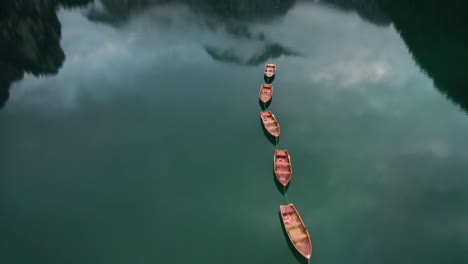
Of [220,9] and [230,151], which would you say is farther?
Result: [220,9]

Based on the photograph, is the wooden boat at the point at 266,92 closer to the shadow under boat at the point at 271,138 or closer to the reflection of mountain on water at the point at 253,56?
the shadow under boat at the point at 271,138

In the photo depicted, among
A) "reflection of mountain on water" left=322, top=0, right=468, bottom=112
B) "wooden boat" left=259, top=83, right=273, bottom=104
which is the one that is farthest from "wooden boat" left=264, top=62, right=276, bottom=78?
"reflection of mountain on water" left=322, top=0, right=468, bottom=112

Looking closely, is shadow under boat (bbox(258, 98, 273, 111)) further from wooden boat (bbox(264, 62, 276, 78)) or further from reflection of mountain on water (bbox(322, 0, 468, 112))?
reflection of mountain on water (bbox(322, 0, 468, 112))

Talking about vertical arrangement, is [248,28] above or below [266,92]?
above

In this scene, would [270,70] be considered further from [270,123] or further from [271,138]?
[271,138]

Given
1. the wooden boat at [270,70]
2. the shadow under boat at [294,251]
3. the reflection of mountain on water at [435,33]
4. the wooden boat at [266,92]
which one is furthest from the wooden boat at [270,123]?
the reflection of mountain on water at [435,33]

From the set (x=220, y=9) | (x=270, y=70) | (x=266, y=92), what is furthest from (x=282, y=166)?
(x=220, y=9)
